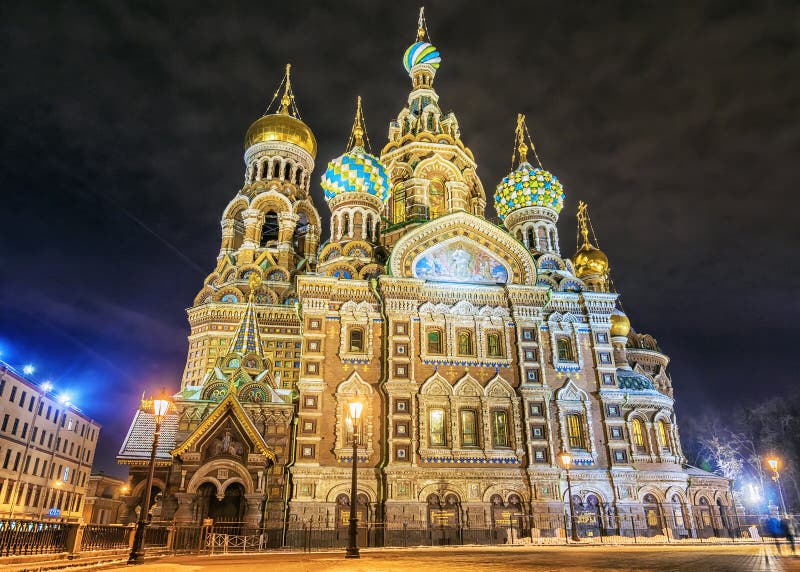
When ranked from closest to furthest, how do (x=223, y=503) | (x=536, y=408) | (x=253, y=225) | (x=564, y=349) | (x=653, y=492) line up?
(x=223, y=503) → (x=653, y=492) → (x=536, y=408) → (x=564, y=349) → (x=253, y=225)

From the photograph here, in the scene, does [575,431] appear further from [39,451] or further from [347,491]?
[39,451]

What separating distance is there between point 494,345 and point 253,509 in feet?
38.6

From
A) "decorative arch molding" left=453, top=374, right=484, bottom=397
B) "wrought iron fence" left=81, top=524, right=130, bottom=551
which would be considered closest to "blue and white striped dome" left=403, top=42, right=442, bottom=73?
"decorative arch molding" left=453, top=374, right=484, bottom=397

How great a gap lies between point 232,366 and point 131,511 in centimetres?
655

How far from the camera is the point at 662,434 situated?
24.9m

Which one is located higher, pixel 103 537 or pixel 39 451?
pixel 39 451

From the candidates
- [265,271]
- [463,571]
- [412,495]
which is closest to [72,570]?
[463,571]

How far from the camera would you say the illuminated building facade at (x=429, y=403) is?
66.8ft

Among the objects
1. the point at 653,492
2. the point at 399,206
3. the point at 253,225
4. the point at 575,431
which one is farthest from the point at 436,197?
the point at 653,492

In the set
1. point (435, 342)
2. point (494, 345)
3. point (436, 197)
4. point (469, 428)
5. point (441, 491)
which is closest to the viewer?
point (441, 491)

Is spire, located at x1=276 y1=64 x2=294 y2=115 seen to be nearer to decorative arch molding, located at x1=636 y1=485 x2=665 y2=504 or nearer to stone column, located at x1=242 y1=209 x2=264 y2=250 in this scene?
stone column, located at x1=242 y1=209 x2=264 y2=250

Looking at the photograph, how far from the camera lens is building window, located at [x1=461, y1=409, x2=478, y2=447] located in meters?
22.7

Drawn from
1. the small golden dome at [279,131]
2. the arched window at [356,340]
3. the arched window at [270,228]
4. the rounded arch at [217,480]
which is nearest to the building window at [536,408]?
the arched window at [356,340]

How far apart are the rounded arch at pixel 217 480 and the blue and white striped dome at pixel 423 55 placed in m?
29.9
